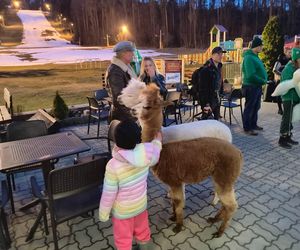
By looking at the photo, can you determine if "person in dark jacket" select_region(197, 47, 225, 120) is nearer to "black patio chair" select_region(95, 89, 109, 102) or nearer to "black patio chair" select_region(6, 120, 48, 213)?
"black patio chair" select_region(6, 120, 48, 213)

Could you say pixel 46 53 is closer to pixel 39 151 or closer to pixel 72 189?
pixel 39 151

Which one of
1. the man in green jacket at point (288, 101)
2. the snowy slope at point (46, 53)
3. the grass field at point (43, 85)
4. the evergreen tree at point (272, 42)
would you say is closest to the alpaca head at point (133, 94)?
the man in green jacket at point (288, 101)

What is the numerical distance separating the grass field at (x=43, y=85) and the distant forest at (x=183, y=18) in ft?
50.5

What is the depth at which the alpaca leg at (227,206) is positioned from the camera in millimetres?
2467

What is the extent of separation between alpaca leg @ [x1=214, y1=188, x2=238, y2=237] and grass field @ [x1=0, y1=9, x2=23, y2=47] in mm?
31418

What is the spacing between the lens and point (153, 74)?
14.1 feet

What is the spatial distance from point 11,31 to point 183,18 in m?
25.6

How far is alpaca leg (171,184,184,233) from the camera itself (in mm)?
2475

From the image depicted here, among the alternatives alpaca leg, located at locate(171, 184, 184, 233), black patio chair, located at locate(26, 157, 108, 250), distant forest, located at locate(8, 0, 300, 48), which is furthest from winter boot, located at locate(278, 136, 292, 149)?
Result: distant forest, located at locate(8, 0, 300, 48)

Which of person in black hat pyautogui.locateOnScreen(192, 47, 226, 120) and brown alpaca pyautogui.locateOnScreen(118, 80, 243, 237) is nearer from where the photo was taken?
brown alpaca pyautogui.locateOnScreen(118, 80, 243, 237)

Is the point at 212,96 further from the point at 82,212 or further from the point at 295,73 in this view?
the point at 82,212

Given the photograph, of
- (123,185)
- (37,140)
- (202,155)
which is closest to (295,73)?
(202,155)

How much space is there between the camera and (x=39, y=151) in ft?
9.03

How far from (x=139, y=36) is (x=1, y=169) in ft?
108
